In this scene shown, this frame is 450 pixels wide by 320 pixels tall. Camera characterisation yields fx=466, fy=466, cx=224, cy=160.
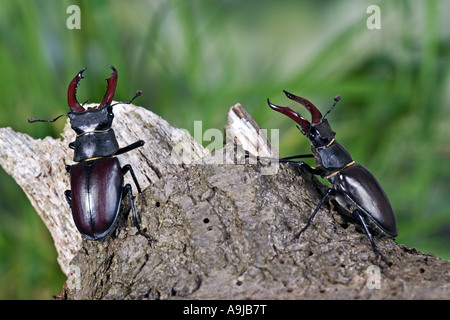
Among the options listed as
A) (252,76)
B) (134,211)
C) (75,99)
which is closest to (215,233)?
A: (134,211)

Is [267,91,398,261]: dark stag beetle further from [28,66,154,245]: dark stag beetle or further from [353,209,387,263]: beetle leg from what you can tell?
[28,66,154,245]: dark stag beetle

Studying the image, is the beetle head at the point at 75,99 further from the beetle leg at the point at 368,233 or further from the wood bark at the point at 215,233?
the beetle leg at the point at 368,233

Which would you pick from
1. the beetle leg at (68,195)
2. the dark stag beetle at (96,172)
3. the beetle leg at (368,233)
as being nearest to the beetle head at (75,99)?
the dark stag beetle at (96,172)

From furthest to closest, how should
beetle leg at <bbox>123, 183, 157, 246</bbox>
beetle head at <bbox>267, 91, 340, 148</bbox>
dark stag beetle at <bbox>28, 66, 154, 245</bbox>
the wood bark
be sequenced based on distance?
beetle head at <bbox>267, 91, 340, 148</bbox> < dark stag beetle at <bbox>28, 66, 154, 245</bbox> < beetle leg at <bbox>123, 183, 157, 246</bbox> < the wood bark

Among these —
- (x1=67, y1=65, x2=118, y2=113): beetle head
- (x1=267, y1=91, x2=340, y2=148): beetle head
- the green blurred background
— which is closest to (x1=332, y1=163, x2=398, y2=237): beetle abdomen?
(x1=267, y1=91, x2=340, y2=148): beetle head

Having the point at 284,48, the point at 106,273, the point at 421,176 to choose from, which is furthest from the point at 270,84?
the point at 106,273

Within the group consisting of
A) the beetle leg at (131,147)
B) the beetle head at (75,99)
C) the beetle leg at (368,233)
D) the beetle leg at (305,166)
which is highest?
the beetle head at (75,99)
